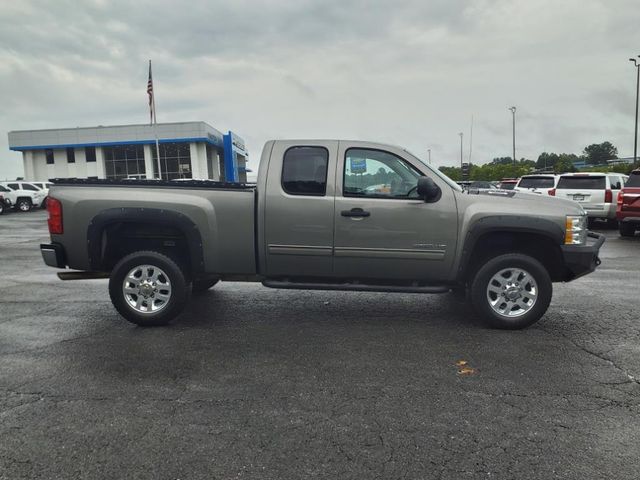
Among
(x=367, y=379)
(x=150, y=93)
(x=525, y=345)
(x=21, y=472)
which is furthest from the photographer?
(x=150, y=93)

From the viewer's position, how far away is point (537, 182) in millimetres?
17141

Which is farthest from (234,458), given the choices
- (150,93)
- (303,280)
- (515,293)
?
(150,93)

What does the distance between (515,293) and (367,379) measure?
2.13m

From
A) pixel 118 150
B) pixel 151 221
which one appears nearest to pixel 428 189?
pixel 151 221

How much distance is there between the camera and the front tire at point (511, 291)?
17.0 ft

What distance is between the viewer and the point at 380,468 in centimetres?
278

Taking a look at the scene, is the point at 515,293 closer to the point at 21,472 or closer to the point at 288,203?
the point at 288,203

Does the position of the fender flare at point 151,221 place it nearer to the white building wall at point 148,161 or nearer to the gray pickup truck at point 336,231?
the gray pickup truck at point 336,231

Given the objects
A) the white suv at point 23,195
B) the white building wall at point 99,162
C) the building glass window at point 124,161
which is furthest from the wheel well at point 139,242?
the white building wall at point 99,162

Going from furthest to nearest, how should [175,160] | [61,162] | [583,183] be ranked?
[175,160] → [61,162] → [583,183]

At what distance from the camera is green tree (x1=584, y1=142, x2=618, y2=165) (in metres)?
120

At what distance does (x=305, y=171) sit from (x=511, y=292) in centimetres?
247

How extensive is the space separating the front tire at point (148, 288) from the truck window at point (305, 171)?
150 centimetres

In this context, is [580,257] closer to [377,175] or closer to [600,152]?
[377,175]
